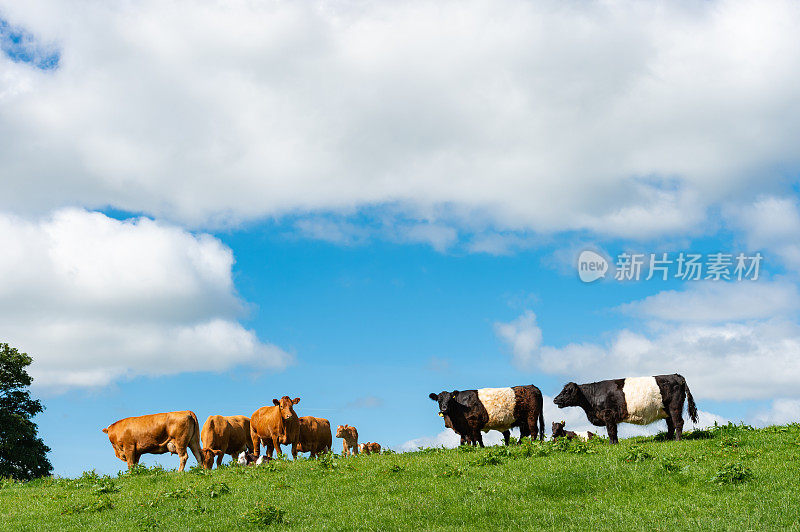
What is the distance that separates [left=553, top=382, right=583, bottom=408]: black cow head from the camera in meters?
27.6

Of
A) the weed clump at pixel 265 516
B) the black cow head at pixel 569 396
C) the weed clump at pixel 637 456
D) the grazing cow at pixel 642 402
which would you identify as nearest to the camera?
the weed clump at pixel 265 516

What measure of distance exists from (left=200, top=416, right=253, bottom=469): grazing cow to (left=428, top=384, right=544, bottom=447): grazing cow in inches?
411

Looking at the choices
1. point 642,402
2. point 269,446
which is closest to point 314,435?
point 269,446

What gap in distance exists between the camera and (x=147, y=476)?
2422 cm

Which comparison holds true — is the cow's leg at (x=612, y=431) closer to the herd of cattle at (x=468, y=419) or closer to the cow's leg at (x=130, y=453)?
the herd of cattle at (x=468, y=419)

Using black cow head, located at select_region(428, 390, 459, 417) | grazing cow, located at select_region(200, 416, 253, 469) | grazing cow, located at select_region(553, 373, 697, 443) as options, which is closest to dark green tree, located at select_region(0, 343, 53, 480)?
grazing cow, located at select_region(200, 416, 253, 469)

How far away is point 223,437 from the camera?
32.6 meters

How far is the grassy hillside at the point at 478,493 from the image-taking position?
54.0 feet

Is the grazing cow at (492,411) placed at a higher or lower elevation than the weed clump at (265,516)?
higher

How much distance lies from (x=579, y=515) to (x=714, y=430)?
1101 cm

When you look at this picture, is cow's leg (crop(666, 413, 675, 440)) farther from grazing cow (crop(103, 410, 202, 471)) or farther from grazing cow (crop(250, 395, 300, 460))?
grazing cow (crop(103, 410, 202, 471))

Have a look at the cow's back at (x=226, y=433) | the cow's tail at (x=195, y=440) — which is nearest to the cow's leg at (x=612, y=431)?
the cow's tail at (x=195, y=440)

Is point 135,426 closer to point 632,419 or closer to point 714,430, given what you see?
point 632,419

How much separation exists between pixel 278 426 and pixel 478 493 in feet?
47.4
